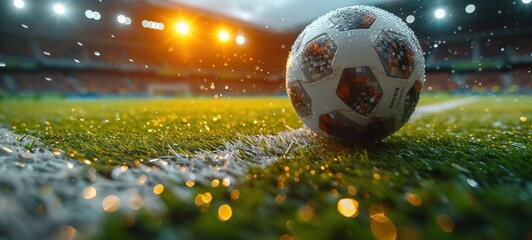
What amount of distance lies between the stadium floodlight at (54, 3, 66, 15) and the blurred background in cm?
5

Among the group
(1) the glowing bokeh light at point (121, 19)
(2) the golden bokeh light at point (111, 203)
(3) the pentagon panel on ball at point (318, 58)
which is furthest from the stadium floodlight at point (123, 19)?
(2) the golden bokeh light at point (111, 203)

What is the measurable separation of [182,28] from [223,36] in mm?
3631

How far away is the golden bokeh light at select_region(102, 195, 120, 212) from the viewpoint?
864 mm

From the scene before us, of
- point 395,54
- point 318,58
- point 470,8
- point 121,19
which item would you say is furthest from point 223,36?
point 395,54

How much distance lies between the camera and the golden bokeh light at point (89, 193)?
96 cm

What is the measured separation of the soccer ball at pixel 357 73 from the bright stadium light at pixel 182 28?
79.5ft

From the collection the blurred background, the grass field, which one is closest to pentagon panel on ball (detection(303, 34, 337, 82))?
the grass field

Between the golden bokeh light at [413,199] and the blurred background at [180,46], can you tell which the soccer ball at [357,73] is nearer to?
the golden bokeh light at [413,199]

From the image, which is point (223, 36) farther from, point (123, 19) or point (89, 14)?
point (89, 14)

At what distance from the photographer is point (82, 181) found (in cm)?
110

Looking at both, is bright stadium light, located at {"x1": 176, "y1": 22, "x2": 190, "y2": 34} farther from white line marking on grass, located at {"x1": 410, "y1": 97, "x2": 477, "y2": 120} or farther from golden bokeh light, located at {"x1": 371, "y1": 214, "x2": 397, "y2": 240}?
golden bokeh light, located at {"x1": 371, "y1": 214, "x2": 397, "y2": 240}

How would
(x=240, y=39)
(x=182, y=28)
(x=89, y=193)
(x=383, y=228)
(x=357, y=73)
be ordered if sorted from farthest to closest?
(x=240, y=39), (x=182, y=28), (x=357, y=73), (x=89, y=193), (x=383, y=228)

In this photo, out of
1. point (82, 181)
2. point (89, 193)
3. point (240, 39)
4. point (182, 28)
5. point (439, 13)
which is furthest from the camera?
point (240, 39)

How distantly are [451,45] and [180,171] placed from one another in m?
30.0
